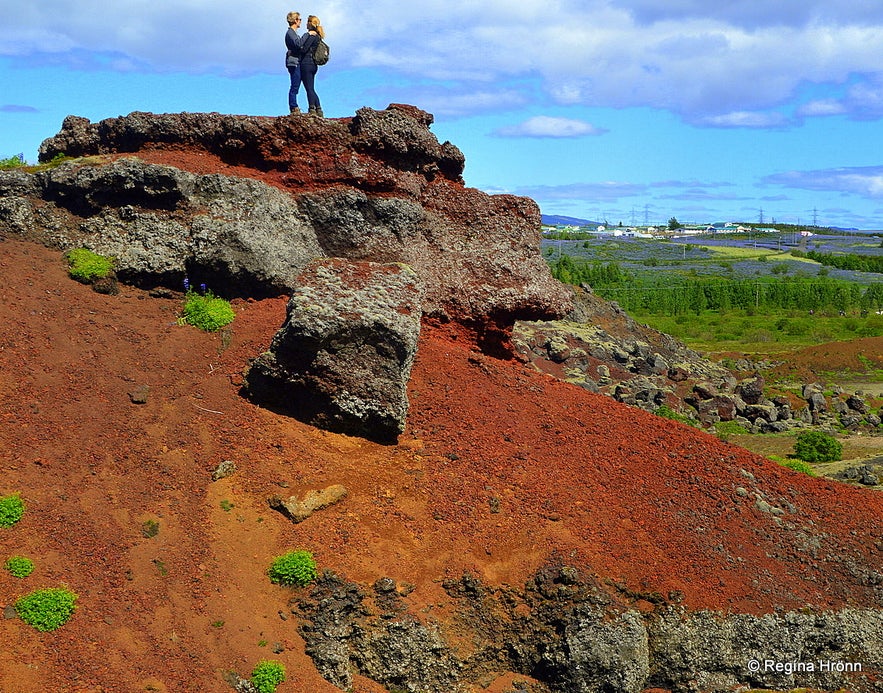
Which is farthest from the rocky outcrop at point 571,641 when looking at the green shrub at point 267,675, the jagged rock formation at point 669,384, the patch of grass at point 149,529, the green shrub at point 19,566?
the jagged rock formation at point 669,384

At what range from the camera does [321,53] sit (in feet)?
54.1

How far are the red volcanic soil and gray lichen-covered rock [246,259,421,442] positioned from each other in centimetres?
33

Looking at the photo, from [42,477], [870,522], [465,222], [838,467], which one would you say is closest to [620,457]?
[870,522]

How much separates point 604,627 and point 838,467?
16193 mm

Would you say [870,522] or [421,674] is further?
[870,522]

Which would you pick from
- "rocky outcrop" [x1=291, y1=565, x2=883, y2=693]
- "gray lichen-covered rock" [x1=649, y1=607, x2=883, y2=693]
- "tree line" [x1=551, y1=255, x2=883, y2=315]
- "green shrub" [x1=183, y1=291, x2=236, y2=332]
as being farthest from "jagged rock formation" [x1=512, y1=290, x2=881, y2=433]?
"tree line" [x1=551, y1=255, x2=883, y2=315]

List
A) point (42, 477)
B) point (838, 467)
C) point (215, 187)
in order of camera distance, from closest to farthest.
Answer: point (42, 477) → point (215, 187) → point (838, 467)

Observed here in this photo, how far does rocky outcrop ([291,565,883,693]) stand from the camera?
10.7 meters

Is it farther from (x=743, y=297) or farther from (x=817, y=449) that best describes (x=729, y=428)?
(x=743, y=297)

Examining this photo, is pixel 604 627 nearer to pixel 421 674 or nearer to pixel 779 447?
pixel 421 674

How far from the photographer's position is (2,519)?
10281mm

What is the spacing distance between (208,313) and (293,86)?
5.09 m

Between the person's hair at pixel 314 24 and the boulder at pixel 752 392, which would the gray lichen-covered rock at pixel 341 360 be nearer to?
the person's hair at pixel 314 24

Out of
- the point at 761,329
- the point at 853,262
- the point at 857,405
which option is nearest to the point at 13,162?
the point at 857,405
